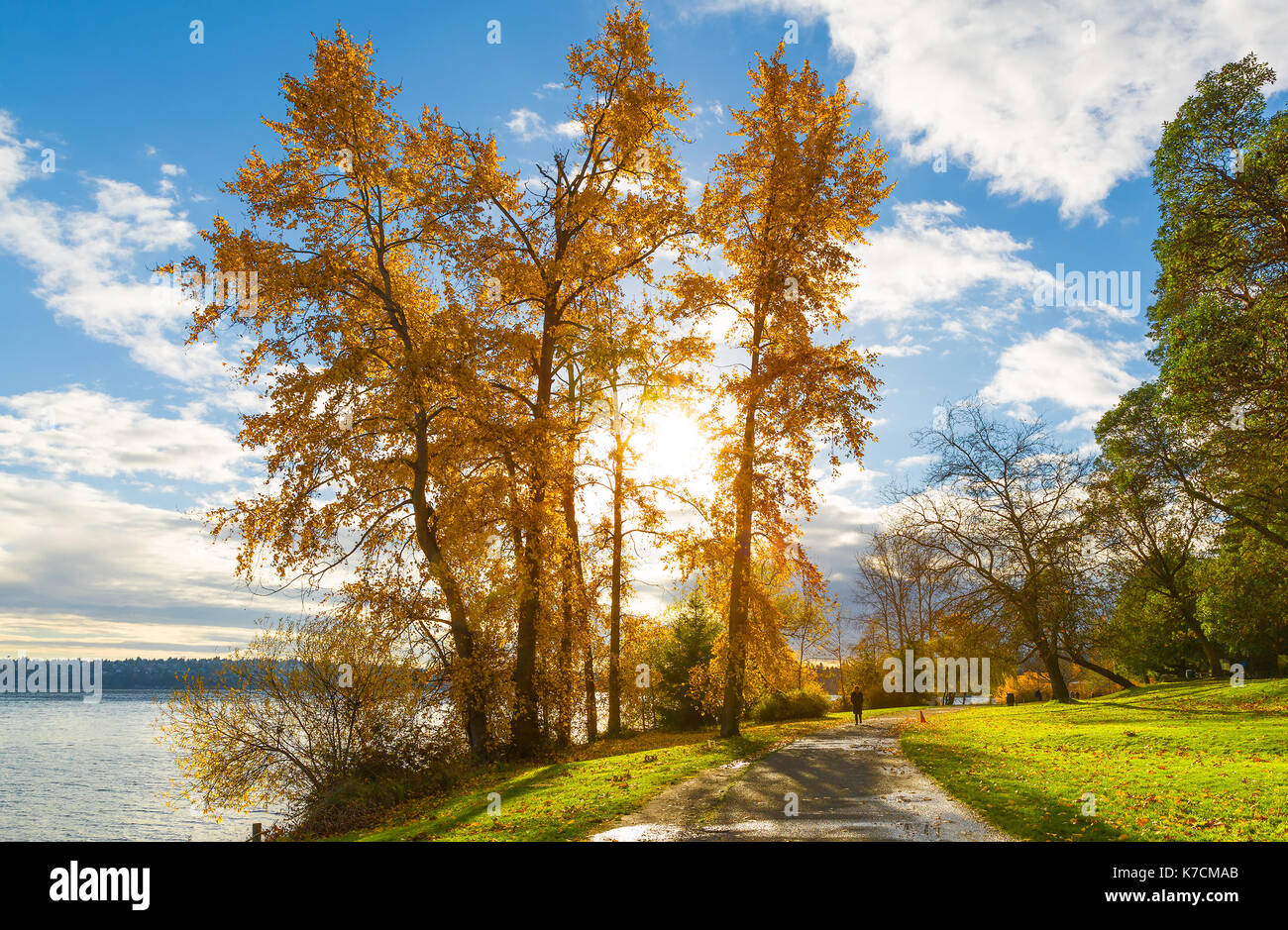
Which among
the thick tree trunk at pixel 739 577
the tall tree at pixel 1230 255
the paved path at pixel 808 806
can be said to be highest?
the tall tree at pixel 1230 255

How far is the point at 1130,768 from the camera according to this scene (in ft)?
50.2

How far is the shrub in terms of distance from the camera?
3688cm

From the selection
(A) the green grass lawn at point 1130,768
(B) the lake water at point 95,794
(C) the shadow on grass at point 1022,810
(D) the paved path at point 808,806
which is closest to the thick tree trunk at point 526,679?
(D) the paved path at point 808,806

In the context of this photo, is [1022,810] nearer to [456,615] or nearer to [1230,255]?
[456,615]

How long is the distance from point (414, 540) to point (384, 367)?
4796mm

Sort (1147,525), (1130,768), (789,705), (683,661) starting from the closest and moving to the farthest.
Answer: (1130,768)
(683,661)
(789,705)
(1147,525)

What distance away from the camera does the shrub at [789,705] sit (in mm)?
36875

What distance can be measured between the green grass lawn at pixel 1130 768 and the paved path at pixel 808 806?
662 mm

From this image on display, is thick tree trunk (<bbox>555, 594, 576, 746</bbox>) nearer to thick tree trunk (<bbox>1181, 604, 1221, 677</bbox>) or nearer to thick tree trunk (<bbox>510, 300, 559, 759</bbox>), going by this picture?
thick tree trunk (<bbox>510, 300, 559, 759</bbox>)

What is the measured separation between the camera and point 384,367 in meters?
20.1

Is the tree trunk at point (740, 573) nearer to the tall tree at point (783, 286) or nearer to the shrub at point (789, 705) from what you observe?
the tall tree at point (783, 286)

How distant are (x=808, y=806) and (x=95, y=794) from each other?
1282 inches

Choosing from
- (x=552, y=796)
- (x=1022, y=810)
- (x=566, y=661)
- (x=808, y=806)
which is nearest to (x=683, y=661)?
(x=566, y=661)
